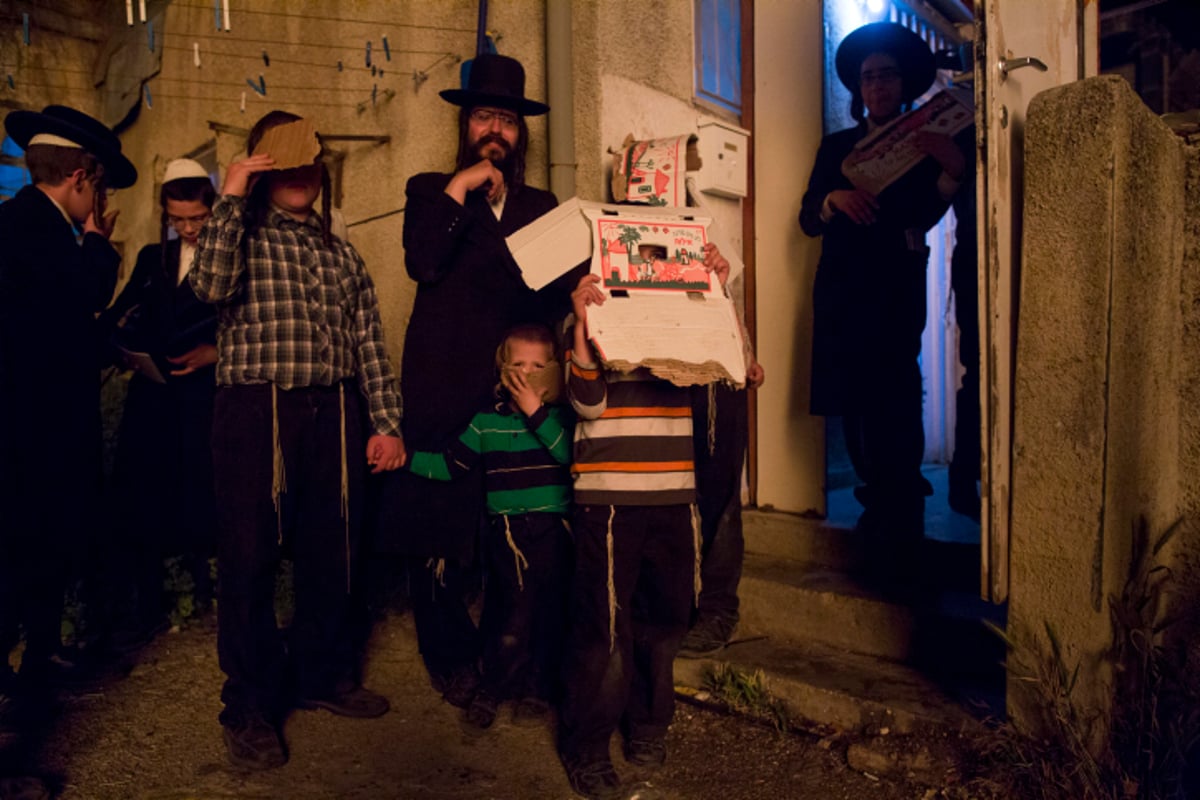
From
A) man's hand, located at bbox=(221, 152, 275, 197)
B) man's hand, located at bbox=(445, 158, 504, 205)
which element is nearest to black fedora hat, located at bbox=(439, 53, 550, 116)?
man's hand, located at bbox=(445, 158, 504, 205)

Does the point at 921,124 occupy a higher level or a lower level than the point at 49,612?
higher

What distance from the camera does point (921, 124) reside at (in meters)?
3.76

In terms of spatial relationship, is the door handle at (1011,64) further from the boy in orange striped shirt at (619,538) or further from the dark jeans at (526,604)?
the dark jeans at (526,604)

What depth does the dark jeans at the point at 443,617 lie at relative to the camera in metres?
3.58

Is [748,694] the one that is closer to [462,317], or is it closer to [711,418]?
[711,418]

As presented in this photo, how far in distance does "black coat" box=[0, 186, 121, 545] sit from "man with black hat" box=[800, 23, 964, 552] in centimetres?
299

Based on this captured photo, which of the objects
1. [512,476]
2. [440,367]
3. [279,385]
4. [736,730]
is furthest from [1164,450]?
[279,385]

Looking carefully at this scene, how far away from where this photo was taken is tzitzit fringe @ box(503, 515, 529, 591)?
11.2ft

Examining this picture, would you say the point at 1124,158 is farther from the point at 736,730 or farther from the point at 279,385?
the point at 279,385

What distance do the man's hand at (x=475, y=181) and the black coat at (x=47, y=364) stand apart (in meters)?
1.47

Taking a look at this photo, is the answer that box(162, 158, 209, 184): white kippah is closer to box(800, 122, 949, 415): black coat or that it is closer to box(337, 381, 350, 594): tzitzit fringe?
box(337, 381, 350, 594): tzitzit fringe

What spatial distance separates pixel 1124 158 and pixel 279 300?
2.69 metres

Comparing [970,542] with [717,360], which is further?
[970,542]

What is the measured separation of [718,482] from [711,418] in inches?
12.8
